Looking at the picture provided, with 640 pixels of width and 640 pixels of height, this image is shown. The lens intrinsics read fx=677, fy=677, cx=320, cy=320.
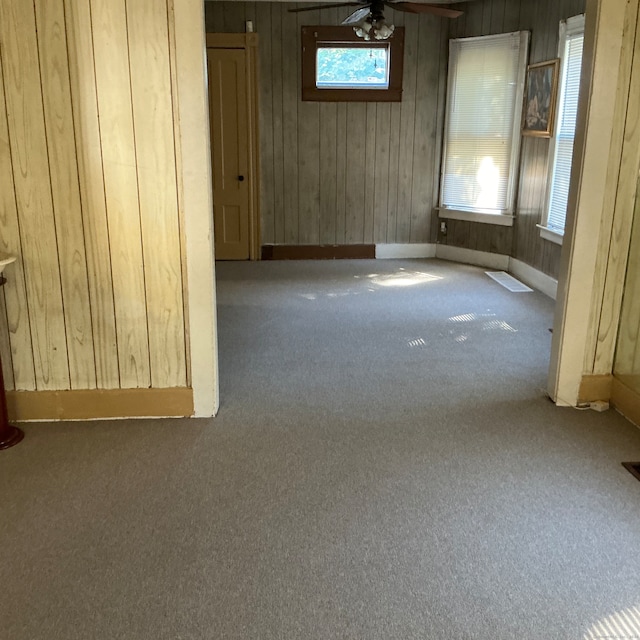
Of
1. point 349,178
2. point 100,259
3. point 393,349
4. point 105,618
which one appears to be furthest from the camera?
point 349,178

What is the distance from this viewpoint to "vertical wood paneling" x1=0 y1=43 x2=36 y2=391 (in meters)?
3.01

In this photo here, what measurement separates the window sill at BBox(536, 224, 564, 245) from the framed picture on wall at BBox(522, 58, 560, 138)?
0.81m

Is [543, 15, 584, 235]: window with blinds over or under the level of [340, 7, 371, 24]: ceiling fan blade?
under

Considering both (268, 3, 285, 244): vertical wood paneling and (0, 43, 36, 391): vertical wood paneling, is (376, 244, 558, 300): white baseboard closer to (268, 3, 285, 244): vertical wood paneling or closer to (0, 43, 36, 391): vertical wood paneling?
(268, 3, 285, 244): vertical wood paneling

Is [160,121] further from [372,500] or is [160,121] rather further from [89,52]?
A: [372,500]

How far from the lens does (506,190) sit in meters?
6.89

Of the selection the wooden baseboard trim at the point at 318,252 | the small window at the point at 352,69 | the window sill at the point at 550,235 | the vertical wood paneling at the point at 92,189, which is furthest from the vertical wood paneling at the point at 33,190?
the small window at the point at 352,69

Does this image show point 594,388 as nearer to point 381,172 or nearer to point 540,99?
point 540,99

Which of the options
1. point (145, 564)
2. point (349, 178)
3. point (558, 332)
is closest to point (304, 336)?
point (558, 332)

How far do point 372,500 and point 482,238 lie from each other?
5.05 m

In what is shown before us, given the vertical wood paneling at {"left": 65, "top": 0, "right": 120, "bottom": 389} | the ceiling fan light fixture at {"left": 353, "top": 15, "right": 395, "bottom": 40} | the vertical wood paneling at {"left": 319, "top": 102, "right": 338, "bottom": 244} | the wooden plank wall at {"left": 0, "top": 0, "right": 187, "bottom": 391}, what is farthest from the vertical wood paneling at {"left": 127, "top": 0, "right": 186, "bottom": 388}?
the vertical wood paneling at {"left": 319, "top": 102, "right": 338, "bottom": 244}

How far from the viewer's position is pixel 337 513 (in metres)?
2.60

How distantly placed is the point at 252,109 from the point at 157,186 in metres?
4.33

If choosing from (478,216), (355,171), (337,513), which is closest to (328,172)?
(355,171)
